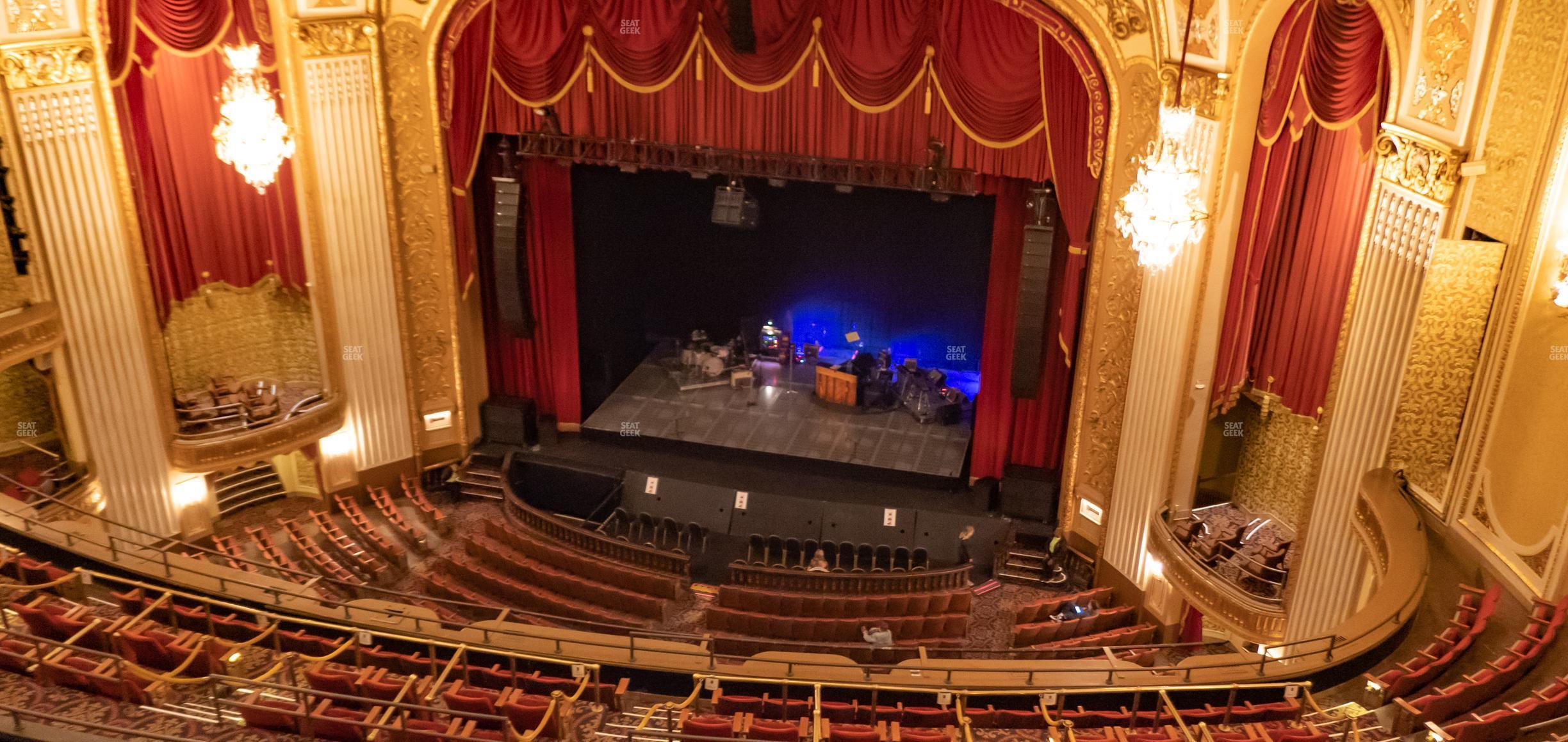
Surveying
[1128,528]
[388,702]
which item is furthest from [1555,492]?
[388,702]

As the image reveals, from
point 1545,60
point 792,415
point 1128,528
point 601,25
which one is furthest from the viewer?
point 792,415

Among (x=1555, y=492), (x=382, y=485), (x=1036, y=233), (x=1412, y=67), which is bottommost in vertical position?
(x=382, y=485)

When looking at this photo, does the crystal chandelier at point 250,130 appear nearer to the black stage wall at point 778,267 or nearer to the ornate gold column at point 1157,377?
the black stage wall at point 778,267

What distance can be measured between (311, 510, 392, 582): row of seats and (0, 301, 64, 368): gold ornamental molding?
139 inches

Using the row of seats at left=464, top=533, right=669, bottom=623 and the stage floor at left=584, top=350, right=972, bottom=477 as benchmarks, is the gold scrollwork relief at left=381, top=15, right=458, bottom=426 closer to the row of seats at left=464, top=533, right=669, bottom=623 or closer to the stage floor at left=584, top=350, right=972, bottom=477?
the stage floor at left=584, top=350, right=972, bottom=477

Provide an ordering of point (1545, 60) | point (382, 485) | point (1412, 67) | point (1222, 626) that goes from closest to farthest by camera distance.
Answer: point (1545, 60) → point (1412, 67) → point (1222, 626) → point (382, 485)

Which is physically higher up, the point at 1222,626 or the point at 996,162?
the point at 996,162

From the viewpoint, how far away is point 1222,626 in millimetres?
10727

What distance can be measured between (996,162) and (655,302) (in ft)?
20.8

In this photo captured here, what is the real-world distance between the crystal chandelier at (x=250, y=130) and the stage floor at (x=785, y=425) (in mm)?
5841

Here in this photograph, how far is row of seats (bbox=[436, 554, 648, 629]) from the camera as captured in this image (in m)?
12.1

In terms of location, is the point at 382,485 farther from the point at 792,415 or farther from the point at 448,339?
the point at 792,415

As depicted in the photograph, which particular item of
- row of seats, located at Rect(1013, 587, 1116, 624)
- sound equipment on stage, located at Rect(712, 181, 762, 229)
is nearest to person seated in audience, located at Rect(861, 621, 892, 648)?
row of seats, located at Rect(1013, 587, 1116, 624)

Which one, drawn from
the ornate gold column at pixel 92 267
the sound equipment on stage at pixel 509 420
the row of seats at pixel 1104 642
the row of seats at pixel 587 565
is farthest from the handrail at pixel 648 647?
the sound equipment on stage at pixel 509 420
